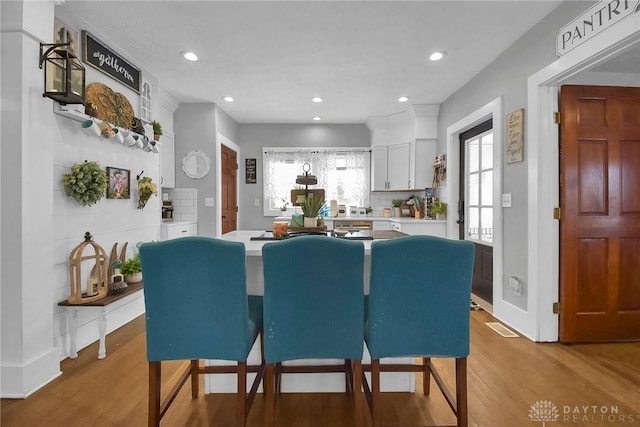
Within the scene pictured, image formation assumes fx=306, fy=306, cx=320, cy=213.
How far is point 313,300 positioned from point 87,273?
2261 mm

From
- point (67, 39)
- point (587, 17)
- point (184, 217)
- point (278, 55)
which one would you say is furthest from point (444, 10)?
point (184, 217)

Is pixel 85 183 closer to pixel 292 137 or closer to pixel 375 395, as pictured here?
pixel 375 395

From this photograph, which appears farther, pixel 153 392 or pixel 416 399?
pixel 416 399

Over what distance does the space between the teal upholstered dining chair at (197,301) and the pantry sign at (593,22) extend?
99.5 inches

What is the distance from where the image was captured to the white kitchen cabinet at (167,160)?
4.14 meters

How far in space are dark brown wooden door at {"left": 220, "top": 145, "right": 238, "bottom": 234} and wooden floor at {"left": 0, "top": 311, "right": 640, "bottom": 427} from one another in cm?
278

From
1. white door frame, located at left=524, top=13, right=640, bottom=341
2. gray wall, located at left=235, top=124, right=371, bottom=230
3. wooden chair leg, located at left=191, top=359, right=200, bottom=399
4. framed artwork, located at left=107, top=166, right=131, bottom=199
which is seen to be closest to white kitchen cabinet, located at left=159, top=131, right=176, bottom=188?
framed artwork, located at left=107, top=166, right=131, bottom=199

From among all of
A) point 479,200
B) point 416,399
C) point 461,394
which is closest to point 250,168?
point 479,200

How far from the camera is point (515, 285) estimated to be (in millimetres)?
2768

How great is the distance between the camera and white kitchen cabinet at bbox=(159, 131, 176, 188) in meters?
4.14

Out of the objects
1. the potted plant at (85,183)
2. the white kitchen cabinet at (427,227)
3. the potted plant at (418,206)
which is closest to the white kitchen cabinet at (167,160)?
the potted plant at (85,183)

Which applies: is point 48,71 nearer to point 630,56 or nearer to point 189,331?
point 189,331

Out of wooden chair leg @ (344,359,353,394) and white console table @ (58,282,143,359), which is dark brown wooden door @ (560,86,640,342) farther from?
white console table @ (58,282,143,359)

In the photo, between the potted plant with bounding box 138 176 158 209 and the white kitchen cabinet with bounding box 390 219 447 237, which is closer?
the potted plant with bounding box 138 176 158 209
